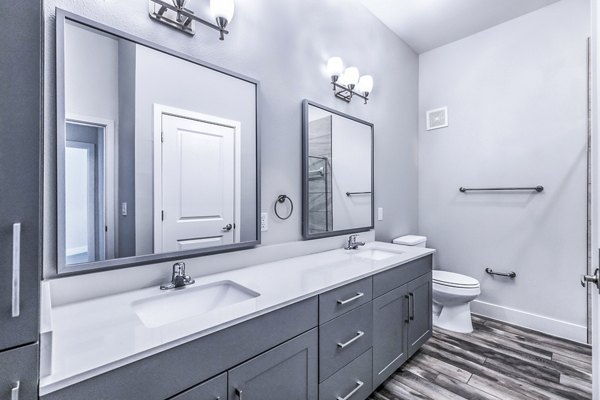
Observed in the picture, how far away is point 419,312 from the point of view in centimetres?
189

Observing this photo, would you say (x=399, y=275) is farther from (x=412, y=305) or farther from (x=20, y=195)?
(x=20, y=195)

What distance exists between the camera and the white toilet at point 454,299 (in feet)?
7.36

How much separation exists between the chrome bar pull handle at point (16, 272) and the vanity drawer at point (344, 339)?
3.18 feet

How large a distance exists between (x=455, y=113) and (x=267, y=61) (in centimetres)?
211

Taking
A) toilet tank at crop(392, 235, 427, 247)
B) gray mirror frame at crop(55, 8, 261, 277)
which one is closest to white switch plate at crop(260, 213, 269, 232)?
gray mirror frame at crop(55, 8, 261, 277)

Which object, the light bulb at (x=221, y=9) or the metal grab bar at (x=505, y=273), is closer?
the light bulb at (x=221, y=9)

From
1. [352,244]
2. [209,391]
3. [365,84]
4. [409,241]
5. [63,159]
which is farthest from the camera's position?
[409,241]

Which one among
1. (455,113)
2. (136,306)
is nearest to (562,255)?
(455,113)

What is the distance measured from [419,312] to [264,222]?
1212mm

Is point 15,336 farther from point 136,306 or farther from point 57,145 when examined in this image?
point 57,145

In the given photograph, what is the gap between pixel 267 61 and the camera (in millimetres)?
1661

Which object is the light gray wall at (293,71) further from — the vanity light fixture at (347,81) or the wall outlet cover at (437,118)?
the wall outlet cover at (437,118)

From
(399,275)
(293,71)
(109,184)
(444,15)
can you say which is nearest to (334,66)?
(293,71)

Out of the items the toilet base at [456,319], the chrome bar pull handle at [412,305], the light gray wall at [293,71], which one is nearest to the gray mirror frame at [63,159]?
the light gray wall at [293,71]
